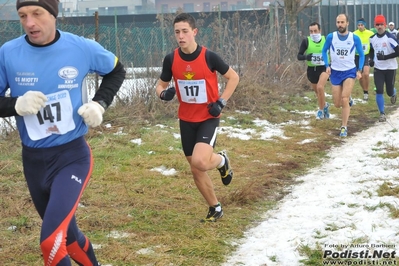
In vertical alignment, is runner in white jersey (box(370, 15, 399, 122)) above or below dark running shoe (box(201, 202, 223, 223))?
above

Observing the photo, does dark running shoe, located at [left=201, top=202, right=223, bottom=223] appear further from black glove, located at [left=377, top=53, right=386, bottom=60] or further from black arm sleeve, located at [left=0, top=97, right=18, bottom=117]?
black glove, located at [left=377, top=53, right=386, bottom=60]

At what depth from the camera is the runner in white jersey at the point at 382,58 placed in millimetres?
12938

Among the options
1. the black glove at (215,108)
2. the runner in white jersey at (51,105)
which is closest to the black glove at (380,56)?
the black glove at (215,108)

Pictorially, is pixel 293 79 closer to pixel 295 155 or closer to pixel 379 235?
pixel 295 155

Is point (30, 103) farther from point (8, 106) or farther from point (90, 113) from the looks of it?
point (90, 113)

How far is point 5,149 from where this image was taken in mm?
9320

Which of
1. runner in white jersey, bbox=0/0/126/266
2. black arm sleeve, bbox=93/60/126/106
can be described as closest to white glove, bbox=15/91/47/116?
runner in white jersey, bbox=0/0/126/266

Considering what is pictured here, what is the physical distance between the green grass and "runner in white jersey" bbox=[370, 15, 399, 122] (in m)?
0.55

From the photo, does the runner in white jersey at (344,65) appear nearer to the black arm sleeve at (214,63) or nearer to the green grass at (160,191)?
the green grass at (160,191)

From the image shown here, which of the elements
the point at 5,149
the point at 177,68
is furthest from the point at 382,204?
the point at 5,149

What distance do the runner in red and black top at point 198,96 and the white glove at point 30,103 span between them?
8.40 ft

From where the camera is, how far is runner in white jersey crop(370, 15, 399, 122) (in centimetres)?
1294

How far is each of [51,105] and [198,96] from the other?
2.56 metres

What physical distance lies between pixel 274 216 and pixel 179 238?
116 cm
